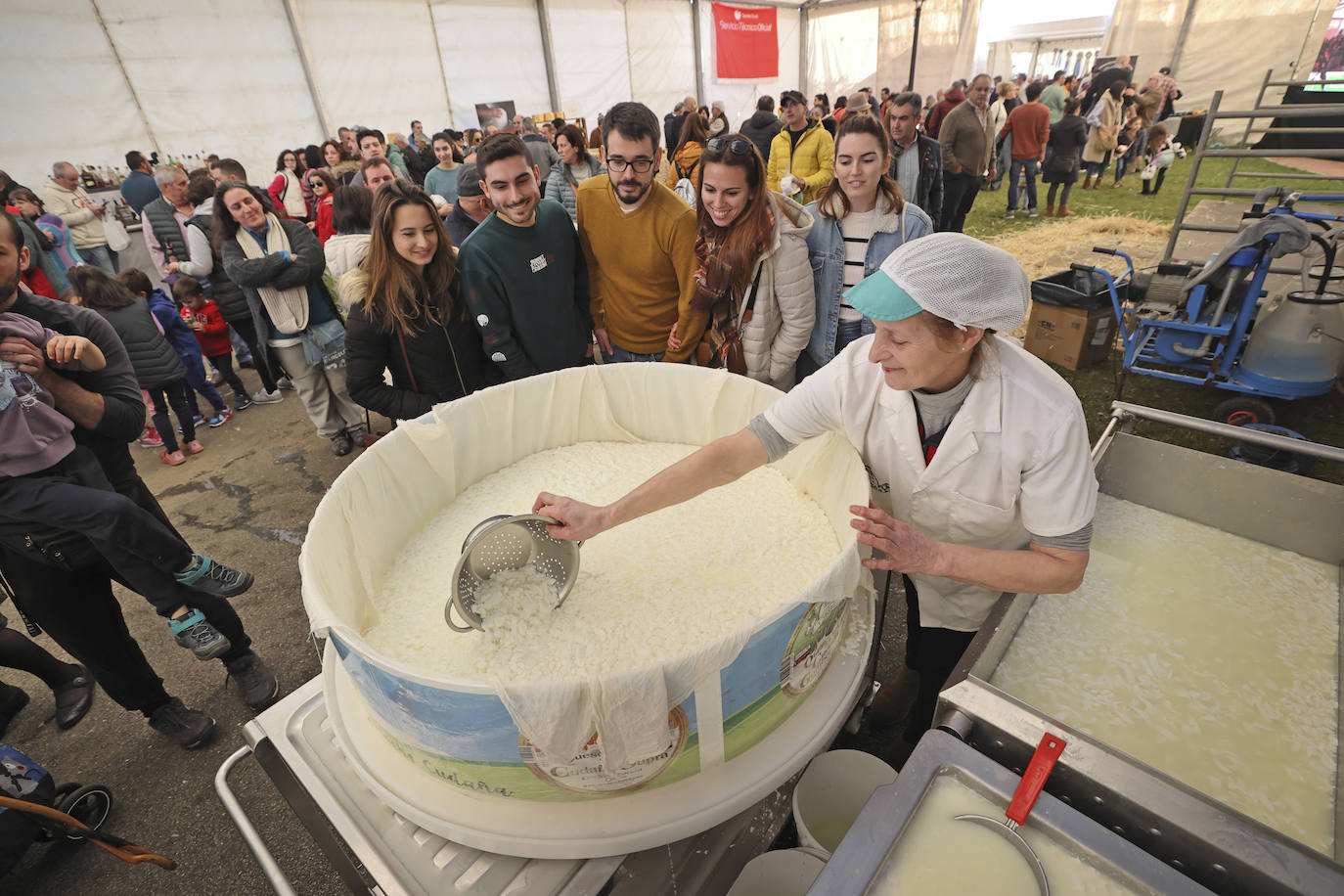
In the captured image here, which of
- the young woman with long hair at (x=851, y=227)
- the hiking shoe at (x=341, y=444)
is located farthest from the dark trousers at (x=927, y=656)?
the hiking shoe at (x=341, y=444)

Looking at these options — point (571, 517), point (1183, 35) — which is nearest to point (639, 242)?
point (571, 517)

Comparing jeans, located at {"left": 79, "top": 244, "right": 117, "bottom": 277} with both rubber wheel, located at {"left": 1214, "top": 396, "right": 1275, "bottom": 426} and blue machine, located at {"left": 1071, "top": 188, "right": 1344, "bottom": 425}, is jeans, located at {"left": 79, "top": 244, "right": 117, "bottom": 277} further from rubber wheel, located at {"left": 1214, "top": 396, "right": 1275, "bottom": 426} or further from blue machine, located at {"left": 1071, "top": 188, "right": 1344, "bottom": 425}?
rubber wheel, located at {"left": 1214, "top": 396, "right": 1275, "bottom": 426}

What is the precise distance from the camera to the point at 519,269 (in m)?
2.30

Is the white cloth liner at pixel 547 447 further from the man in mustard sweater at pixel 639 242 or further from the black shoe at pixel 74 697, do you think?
the black shoe at pixel 74 697

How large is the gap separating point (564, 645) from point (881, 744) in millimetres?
1199

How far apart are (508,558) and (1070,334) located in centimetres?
396

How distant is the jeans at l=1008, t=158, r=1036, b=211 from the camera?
294 inches

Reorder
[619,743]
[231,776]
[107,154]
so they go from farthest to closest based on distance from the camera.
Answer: [107,154]
[231,776]
[619,743]

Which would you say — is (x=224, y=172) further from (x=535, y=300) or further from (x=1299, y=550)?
(x=1299, y=550)

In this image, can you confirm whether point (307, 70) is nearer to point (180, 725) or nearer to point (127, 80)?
point (127, 80)

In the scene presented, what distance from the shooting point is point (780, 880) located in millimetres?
1194

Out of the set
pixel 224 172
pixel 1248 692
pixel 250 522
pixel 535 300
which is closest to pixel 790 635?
pixel 1248 692

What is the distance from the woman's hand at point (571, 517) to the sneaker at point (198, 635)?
1.35m

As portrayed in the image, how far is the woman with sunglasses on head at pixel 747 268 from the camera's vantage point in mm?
2064
